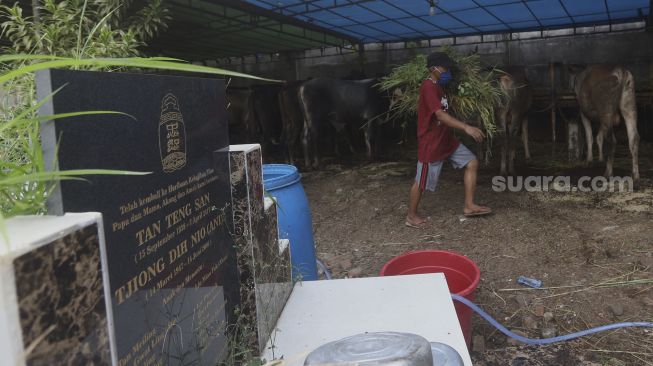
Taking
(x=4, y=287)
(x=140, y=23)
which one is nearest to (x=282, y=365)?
(x=4, y=287)

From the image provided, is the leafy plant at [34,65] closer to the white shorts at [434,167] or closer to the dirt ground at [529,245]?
the dirt ground at [529,245]

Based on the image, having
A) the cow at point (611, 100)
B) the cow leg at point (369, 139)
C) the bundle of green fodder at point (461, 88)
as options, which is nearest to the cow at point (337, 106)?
the cow leg at point (369, 139)

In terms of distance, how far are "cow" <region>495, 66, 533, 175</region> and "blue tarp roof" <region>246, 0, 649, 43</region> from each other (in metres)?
1.27

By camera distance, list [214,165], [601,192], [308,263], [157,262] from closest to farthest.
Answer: [157,262]
[214,165]
[308,263]
[601,192]

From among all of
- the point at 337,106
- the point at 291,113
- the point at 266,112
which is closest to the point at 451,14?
the point at 337,106

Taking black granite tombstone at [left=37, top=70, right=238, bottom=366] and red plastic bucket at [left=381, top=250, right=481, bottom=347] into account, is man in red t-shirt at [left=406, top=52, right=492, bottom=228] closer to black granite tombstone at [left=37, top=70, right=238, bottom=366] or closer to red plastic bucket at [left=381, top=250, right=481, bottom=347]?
red plastic bucket at [left=381, top=250, right=481, bottom=347]

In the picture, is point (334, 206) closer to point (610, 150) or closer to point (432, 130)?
point (432, 130)

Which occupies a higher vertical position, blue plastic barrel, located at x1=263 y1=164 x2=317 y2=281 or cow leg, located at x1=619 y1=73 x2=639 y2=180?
cow leg, located at x1=619 y1=73 x2=639 y2=180

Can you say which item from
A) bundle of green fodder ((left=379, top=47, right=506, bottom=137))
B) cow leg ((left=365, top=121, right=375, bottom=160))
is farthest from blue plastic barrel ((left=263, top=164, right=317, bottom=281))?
cow leg ((left=365, top=121, right=375, bottom=160))

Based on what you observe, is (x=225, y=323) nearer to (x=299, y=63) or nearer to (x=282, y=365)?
(x=282, y=365)

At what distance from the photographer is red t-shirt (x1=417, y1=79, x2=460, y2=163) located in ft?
15.5

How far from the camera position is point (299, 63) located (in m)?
14.8

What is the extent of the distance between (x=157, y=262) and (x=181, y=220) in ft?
0.65

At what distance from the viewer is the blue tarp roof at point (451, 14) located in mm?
8164
